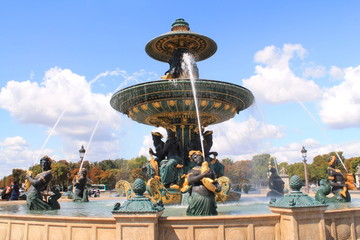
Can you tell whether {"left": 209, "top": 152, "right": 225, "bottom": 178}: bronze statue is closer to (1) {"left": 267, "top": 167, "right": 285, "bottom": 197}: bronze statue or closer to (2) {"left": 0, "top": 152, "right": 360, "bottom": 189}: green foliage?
(1) {"left": 267, "top": 167, "right": 285, "bottom": 197}: bronze statue

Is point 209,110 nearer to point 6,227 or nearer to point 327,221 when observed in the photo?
point 327,221

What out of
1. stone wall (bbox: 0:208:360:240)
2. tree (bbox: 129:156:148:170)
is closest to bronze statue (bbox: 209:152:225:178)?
stone wall (bbox: 0:208:360:240)

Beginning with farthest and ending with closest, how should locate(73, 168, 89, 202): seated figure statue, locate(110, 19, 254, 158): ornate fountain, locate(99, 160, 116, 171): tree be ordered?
locate(99, 160, 116, 171): tree
locate(73, 168, 89, 202): seated figure statue
locate(110, 19, 254, 158): ornate fountain

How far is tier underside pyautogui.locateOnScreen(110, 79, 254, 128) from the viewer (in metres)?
11.8

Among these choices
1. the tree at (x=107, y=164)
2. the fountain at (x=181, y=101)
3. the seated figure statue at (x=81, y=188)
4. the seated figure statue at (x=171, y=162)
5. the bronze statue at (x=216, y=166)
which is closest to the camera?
the fountain at (x=181, y=101)

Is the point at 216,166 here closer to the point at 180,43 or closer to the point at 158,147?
the point at 158,147

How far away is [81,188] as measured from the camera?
15.2 meters

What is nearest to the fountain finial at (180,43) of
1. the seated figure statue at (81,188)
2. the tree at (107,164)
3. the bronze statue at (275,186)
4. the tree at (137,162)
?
the seated figure statue at (81,188)

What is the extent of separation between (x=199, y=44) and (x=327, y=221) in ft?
34.8

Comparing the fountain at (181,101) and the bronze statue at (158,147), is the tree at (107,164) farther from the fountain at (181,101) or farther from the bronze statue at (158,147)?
the bronze statue at (158,147)

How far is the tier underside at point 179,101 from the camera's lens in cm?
1177

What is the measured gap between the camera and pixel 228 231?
5.71m

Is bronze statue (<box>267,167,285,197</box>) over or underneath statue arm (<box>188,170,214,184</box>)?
underneath

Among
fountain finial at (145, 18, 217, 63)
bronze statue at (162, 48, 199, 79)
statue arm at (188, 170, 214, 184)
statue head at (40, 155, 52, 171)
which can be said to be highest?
fountain finial at (145, 18, 217, 63)
